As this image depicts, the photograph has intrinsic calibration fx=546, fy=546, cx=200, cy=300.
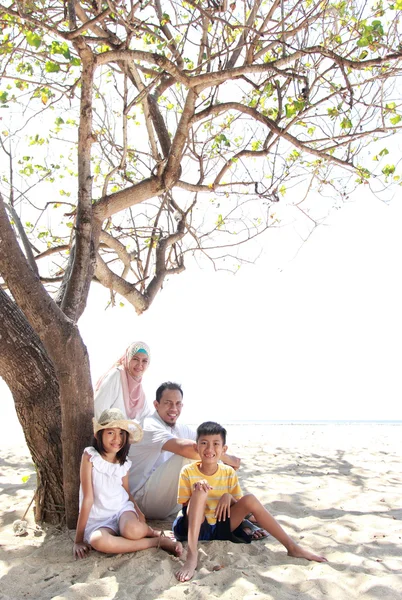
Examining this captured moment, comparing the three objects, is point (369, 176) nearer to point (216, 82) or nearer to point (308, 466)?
point (216, 82)

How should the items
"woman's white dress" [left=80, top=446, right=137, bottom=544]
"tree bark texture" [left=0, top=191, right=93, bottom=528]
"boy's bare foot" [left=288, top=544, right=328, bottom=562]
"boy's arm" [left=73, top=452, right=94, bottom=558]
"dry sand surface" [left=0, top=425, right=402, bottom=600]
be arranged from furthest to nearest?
"tree bark texture" [left=0, top=191, right=93, bottom=528] → "woman's white dress" [left=80, top=446, right=137, bottom=544] → "boy's arm" [left=73, top=452, right=94, bottom=558] → "boy's bare foot" [left=288, top=544, right=328, bottom=562] → "dry sand surface" [left=0, top=425, right=402, bottom=600]

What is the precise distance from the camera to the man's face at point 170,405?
3920 mm

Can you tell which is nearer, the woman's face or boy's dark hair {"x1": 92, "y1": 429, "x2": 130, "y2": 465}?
boy's dark hair {"x1": 92, "y1": 429, "x2": 130, "y2": 465}

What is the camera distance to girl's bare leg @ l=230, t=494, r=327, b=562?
3.17m

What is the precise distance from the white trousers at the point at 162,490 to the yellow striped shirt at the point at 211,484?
0.26 metres

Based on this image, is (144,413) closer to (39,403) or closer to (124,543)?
(39,403)

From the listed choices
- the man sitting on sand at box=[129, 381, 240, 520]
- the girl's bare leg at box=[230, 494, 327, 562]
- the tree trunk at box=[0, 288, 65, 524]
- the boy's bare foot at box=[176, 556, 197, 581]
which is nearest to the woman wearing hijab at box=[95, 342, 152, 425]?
the man sitting on sand at box=[129, 381, 240, 520]

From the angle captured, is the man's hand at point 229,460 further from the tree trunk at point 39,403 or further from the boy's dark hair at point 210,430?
the tree trunk at point 39,403

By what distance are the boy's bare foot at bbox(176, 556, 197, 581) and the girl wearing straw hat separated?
0.72ft

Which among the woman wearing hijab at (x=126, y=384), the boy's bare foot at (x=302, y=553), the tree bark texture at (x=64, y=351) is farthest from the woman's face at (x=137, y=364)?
the boy's bare foot at (x=302, y=553)

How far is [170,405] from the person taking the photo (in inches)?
154

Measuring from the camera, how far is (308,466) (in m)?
6.65

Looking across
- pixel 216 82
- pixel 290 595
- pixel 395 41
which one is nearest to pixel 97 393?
pixel 290 595

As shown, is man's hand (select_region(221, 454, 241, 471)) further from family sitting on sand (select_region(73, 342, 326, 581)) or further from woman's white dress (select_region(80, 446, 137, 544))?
woman's white dress (select_region(80, 446, 137, 544))
